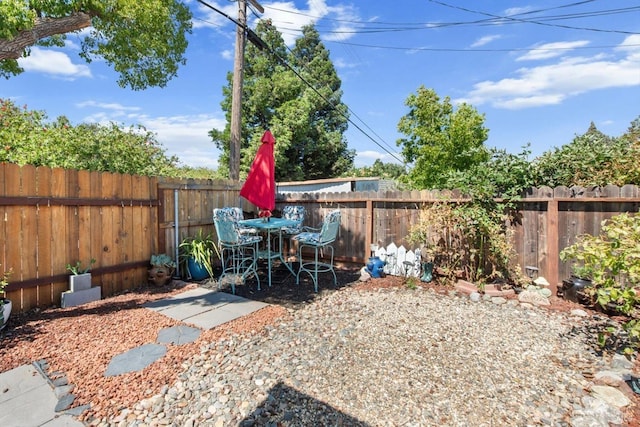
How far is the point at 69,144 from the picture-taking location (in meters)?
4.48

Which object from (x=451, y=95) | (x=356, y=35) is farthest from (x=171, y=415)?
(x=451, y=95)

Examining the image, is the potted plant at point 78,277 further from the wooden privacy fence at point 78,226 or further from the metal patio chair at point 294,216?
the metal patio chair at point 294,216

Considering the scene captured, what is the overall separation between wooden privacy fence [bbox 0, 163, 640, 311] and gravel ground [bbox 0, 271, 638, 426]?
0.54m

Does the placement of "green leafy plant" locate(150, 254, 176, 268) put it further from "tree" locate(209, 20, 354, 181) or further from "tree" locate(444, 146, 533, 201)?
"tree" locate(209, 20, 354, 181)

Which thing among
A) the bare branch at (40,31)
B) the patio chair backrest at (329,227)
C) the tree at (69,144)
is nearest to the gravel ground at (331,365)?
the patio chair backrest at (329,227)

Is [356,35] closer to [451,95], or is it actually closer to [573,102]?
[451,95]

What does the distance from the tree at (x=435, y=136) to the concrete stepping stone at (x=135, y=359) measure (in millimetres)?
9726

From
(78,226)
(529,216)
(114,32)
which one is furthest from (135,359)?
(114,32)

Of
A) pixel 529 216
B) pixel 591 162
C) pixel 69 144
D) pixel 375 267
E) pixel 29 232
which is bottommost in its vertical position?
pixel 375 267

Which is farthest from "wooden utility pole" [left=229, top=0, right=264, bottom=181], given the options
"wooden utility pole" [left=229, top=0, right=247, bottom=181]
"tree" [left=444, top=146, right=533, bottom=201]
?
"tree" [left=444, top=146, right=533, bottom=201]

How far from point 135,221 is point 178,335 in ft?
7.16

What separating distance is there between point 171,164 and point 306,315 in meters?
5.31

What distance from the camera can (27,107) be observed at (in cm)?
518

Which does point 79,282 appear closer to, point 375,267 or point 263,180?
point 263,180
